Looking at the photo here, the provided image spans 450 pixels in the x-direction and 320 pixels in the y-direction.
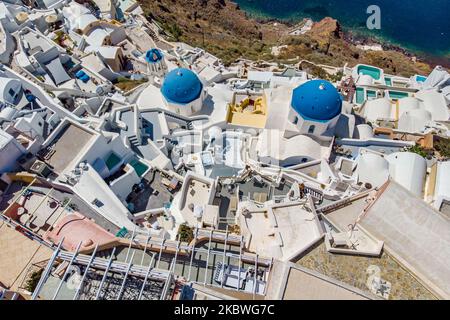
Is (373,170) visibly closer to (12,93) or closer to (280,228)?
(280,228)

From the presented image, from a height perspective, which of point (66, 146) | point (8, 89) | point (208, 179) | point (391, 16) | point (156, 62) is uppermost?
point (8, 89)

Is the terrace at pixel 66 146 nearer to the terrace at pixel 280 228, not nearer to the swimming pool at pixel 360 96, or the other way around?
the terrace at pixel 280 228

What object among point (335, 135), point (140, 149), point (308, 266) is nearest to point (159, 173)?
point (140, 149)

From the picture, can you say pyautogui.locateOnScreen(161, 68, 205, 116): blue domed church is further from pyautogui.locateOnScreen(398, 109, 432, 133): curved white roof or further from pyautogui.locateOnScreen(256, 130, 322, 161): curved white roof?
pyautogui.locateOnScreen(398, 109, 432, 133): curved white roof

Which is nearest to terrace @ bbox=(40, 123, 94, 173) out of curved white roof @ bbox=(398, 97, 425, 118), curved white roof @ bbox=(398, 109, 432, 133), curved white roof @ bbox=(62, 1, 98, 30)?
curved white roof @ bbox=(62, 1, 98, 30)

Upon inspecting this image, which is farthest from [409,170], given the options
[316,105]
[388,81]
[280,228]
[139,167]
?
[139,167]

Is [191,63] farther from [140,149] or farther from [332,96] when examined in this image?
[332,96]
